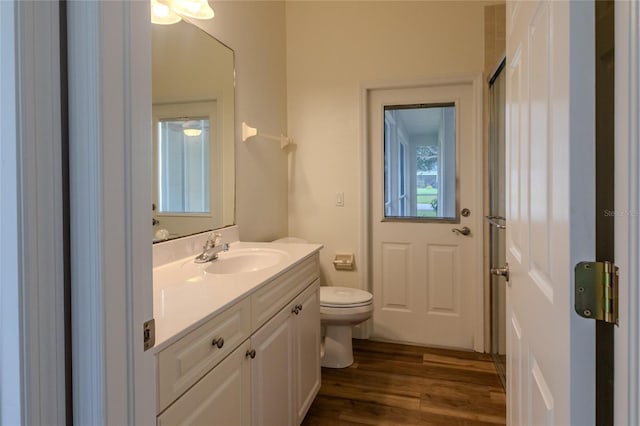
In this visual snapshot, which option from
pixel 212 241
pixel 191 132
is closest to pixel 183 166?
pixel 191 132

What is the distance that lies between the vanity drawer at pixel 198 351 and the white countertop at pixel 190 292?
3 centimetres

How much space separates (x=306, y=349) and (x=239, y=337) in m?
0.74

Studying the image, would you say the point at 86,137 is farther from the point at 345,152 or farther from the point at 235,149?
the point at 345,152

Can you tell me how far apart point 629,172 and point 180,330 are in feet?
2.87

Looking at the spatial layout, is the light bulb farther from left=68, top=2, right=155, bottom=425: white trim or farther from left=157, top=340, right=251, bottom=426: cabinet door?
left=157, top=340, right=251, bottom=426: cabinet door

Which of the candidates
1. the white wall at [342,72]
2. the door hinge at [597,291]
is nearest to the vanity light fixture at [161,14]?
the white wall at [342,72]

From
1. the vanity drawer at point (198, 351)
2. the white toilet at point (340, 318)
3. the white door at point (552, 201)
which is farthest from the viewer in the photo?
the white toilet at point (340, 318)

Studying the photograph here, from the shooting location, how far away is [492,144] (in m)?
Answer: 2.53

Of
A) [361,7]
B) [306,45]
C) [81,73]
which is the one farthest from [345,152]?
[81,73]

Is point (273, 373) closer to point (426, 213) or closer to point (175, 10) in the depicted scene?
point (175, 10)

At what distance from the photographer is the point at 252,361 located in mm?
1252

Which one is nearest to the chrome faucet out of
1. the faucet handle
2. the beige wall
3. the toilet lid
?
the faucet handle

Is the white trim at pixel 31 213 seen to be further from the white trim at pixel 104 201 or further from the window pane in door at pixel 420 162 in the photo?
the window pane in door at pixel 420 162

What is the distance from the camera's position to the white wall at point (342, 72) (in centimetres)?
269
